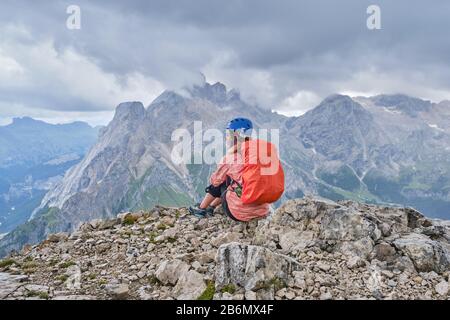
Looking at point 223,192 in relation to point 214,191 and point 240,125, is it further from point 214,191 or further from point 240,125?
point 240,125

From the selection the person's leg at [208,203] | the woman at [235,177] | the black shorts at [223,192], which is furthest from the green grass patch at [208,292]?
the person's leg at [208,203]

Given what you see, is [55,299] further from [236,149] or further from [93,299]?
[236,149]

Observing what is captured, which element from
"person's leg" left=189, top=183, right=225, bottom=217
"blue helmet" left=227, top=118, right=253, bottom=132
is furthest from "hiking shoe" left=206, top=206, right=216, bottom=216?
"blue helmet" left=227, top=118, right=253, bottom=132

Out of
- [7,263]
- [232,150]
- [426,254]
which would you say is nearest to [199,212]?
[232,150]

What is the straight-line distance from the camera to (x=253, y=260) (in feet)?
32.1

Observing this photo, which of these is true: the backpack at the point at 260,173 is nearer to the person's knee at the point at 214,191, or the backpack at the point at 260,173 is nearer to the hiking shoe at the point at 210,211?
the person's knee at the point at 214,191

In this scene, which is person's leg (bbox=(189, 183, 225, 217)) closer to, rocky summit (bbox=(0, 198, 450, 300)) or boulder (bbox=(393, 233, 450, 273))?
rocky summit (bbox=(0, 198, 450, 300))

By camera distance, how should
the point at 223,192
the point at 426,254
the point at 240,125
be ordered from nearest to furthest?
1. the point at 426,254
2. the point at 240,125
3. the point at 223,192

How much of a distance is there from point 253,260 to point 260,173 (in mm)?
3950

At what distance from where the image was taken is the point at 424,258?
10734 millimetres

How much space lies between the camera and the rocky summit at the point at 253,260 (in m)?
9.68

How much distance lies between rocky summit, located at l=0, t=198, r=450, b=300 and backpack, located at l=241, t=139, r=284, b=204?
0.76 meters
